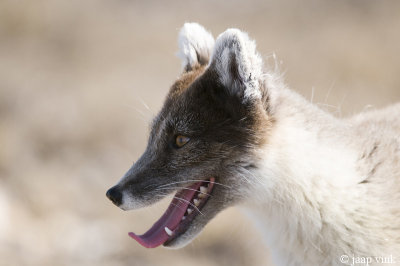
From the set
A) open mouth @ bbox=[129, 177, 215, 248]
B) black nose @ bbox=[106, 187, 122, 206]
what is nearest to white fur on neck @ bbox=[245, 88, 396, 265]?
open mouth @ bbox=[129, 177, 215, 248]

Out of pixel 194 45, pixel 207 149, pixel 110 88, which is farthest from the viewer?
pixel 110 88

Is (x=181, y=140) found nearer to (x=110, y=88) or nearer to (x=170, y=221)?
(x=170, y=221)

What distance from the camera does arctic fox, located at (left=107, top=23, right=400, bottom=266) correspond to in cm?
374

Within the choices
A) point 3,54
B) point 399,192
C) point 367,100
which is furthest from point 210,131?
point 3,54

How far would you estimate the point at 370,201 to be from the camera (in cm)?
378

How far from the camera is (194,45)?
4715 mm

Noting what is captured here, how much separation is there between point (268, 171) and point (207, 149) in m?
0.42

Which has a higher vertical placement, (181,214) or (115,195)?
(181,214)

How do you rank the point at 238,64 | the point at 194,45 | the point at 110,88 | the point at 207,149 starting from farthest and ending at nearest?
the point at 110,88 → the point at 194,45 → the point at 207,149 → the point at 238,64

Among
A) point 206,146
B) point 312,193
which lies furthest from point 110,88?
point 312,193

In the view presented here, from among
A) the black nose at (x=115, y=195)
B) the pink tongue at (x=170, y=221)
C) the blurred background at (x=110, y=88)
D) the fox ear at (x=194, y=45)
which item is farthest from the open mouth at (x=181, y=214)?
the blurred background at (x=110, y=88)

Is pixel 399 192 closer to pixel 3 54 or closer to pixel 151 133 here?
pixel 151 133

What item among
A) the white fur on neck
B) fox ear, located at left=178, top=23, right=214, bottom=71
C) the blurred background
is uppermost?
the blurred background

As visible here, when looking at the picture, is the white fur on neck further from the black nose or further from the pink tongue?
the black nose
